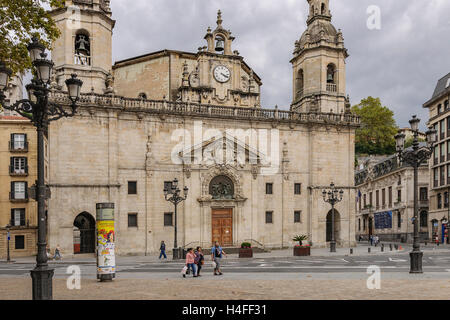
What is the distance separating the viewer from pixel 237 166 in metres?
42.3

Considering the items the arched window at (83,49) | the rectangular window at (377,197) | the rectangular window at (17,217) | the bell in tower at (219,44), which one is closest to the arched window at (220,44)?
the bell in tower at (219,44)

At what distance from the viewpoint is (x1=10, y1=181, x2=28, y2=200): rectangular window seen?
43.6m

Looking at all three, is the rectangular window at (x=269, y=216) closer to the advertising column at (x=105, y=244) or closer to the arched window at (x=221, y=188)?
the arched window at (x=221, y=188)

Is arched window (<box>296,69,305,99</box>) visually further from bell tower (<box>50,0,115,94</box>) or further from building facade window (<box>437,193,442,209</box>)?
building facade window (<box>437,193,442,209</box>)

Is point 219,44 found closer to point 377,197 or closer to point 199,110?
point 199,110

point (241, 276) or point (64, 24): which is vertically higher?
point (64, 24)

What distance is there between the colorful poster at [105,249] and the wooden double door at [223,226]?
22442mm

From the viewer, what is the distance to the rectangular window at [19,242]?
43066 millimetres

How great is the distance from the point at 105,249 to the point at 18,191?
1120 inches

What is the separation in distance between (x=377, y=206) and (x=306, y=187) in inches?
1198

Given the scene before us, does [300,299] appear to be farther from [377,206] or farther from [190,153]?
[377,206]

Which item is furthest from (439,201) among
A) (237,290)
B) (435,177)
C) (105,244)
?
(105,244)
